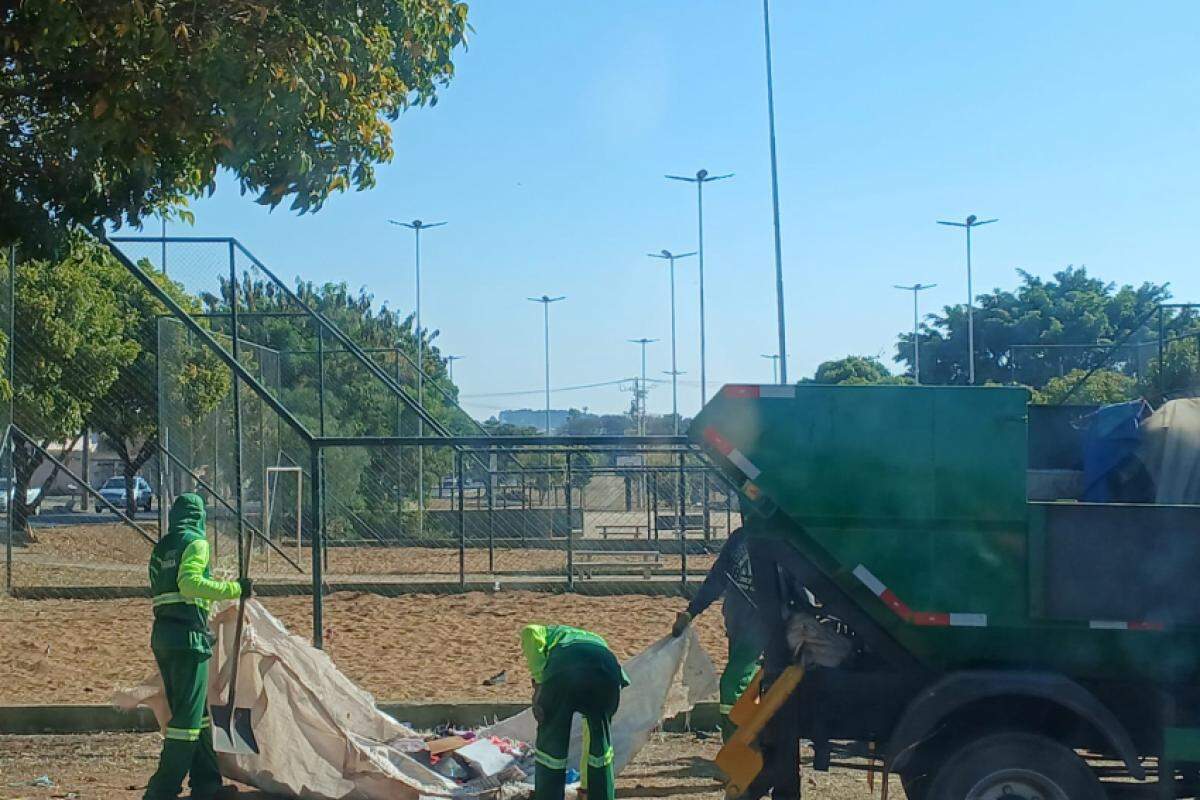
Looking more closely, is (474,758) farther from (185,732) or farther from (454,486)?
(454,486)

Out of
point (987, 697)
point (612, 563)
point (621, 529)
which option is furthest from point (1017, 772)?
point (621, 529)

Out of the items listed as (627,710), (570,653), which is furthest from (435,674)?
(570,653)

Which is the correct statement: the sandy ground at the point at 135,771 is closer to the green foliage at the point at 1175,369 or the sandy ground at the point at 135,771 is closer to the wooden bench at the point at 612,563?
the wooden bench at the point at 612,563

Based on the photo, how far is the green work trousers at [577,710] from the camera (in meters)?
6.00

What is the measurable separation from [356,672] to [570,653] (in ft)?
15.8

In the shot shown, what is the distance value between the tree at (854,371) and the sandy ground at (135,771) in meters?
33.5

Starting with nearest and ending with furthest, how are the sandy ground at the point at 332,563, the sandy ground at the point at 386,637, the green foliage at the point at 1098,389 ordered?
the sandy ground at the point at 386,637 → the sandy ground at the point at 332,563 → the green foliage at the point at 1098,389

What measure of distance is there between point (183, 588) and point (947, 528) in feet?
12.5

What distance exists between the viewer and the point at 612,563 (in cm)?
1608

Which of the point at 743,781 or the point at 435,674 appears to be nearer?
the point at 743,781

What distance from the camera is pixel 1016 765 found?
5.62 meters

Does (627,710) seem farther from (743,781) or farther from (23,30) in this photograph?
(23,30)

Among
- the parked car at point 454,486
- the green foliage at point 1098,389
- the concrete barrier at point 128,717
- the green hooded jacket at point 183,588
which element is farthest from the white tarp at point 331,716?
the green foliage at point 1098,389

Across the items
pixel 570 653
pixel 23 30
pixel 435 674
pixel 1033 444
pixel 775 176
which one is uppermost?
pixel 775 176
